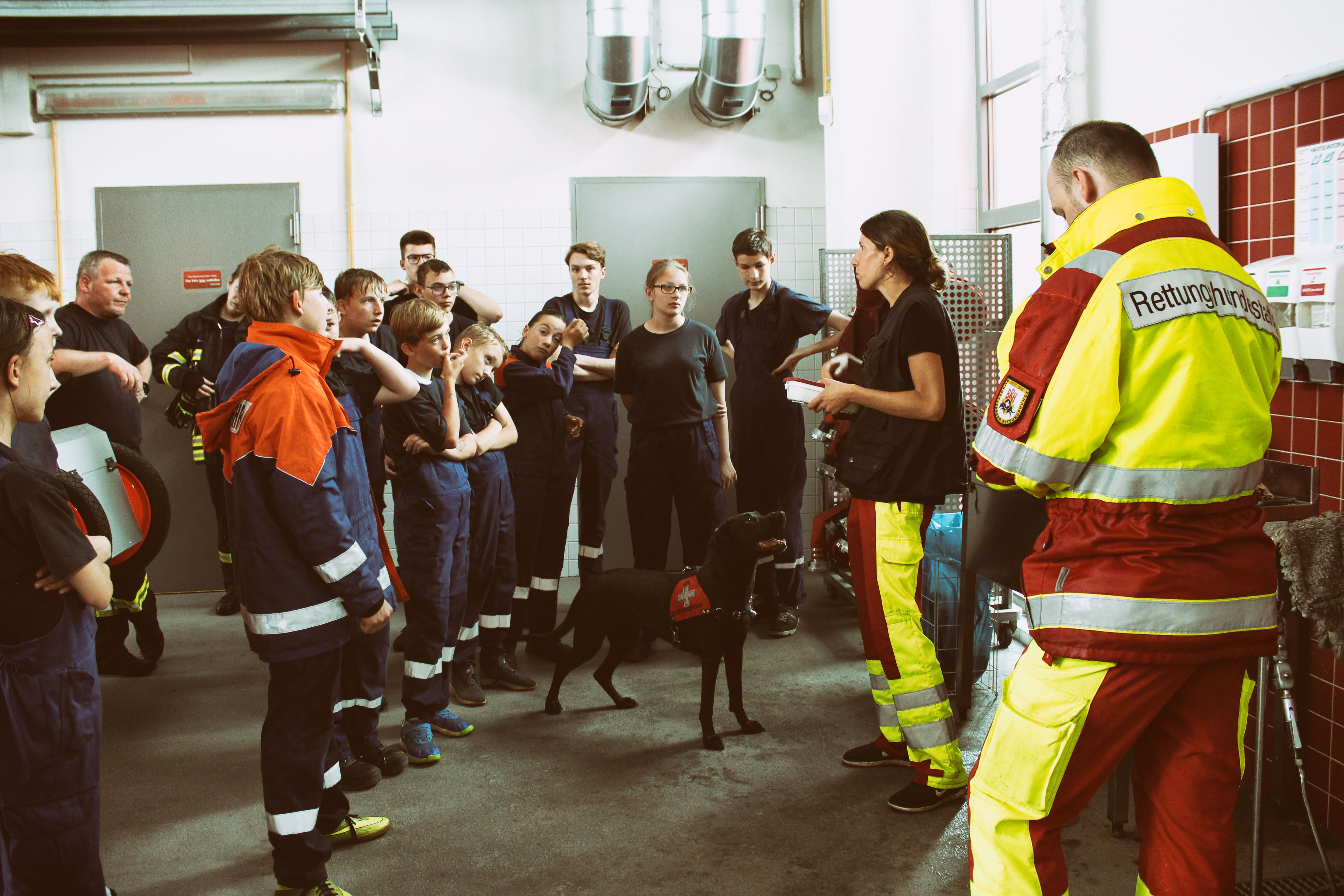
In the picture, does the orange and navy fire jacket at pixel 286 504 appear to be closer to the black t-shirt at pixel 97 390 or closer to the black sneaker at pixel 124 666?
the black t-shirt at pixel 97 390

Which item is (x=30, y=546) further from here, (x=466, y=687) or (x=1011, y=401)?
(x=466, y=687)

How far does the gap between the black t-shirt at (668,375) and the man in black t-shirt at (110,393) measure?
82.4 inches

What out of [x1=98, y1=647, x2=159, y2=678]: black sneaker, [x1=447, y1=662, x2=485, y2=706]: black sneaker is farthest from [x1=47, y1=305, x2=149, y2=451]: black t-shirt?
[x1=447, y1=662, x2=485, y2=706]: black sneaker

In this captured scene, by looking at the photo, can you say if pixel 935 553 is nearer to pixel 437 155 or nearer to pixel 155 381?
pixel 437 155

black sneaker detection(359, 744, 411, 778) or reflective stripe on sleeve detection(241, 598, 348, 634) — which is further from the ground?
reflective stripe on sleeve detection(241, 598, 348, 634)

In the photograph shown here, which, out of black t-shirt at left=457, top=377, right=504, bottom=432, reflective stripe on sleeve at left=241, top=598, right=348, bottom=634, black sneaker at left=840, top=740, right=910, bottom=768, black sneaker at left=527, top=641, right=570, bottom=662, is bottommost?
black sneaker at left=840, top=740, right=910, bottom=768

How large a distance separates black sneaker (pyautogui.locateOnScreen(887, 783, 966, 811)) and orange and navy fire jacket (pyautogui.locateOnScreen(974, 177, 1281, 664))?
1.28 m

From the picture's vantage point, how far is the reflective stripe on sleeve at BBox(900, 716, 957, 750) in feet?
8.27

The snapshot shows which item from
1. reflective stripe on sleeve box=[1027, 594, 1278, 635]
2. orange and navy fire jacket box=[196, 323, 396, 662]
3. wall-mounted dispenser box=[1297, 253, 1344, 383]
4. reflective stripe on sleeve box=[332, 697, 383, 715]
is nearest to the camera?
reflective stripe on sleeve box=[1027, 594, 1278, 635]

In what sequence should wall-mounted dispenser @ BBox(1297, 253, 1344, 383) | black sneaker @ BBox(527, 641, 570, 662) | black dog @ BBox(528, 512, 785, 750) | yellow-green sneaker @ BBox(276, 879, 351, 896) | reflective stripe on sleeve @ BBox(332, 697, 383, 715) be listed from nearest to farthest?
yellow-green sneaker @ BBox(276, 879, 351, 896)
wall-mounted dispenser @ BBox(1297, 253, 1344, 383)
reflective stripe on sleeve @ BBox(332, 697, 383, 715)
black dog @ BBox(528, 512, 785, 750)
black sneaker @ BBox(527, 641, 570, 662)

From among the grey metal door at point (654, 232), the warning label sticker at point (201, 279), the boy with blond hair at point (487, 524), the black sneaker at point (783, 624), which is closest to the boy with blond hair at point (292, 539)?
the boy with blond hair at point (487, 524)

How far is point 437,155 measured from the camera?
5199mm

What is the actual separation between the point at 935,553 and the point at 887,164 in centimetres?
234

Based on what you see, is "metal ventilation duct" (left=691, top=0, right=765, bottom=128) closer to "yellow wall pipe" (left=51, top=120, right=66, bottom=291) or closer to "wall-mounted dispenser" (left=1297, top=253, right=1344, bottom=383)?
"wall-mounted dispenser" (left=1297, top=253, right=1344, bottom=383)
